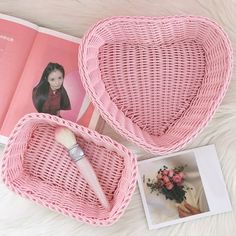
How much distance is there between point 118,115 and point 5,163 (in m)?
0.19

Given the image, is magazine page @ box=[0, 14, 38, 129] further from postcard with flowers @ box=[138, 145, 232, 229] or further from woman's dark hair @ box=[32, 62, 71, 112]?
postcard with flowers @ box=[138, 145, 232, 229]

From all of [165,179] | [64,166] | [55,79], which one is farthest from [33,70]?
[165,179]

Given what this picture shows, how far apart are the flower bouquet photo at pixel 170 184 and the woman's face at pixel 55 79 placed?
0.74ft

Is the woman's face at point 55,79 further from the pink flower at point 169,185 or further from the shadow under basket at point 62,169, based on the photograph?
the pink flower at point 169,185

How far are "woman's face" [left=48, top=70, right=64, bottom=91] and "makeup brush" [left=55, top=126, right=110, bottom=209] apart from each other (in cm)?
9

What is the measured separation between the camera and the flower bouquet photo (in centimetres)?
80

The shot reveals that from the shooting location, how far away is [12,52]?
2.66ft

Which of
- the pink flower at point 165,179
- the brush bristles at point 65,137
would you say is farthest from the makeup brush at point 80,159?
the pink flower at point 165,179

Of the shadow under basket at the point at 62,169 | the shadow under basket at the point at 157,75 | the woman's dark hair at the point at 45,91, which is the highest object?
the shadow under basket at the point at 157,75

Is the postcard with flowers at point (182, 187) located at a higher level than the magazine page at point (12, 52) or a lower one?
lower

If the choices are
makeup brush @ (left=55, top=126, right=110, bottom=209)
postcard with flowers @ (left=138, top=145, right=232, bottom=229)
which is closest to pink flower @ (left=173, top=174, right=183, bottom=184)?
postcard with flowers @ (left=138, top=145, right=232, bottom=229)

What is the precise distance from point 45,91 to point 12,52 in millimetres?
87

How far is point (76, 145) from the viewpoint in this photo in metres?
0.77

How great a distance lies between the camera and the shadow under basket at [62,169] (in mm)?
740
